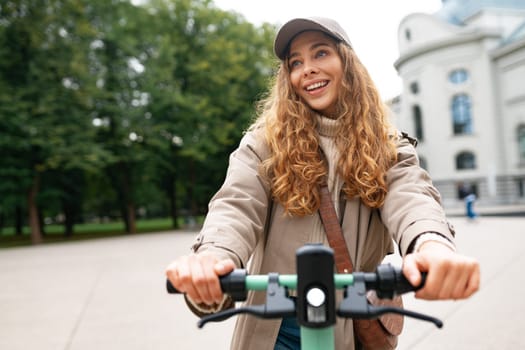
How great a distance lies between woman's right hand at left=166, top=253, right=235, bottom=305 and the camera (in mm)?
1150

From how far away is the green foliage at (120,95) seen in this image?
701 inches

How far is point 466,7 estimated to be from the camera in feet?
121

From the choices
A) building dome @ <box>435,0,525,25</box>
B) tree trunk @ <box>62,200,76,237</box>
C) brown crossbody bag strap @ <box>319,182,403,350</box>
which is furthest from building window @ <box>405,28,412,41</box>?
brown crossbody bag strap @ <box>319,182,403,350</box>

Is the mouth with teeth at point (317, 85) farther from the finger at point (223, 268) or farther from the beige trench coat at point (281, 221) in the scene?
the finger at point (223, 268)

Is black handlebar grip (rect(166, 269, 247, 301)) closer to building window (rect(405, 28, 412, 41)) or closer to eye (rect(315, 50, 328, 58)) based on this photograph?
eye (rect(315, 50, 328, 58))

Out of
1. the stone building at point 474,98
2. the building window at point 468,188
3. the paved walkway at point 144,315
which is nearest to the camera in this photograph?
the paved walkway at point 144,315

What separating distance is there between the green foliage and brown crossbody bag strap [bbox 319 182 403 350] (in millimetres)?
15702

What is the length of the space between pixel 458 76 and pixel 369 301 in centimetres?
3703

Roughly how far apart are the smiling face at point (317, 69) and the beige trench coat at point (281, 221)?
28 centimetres

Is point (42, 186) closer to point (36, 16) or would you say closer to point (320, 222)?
point (36, 16)

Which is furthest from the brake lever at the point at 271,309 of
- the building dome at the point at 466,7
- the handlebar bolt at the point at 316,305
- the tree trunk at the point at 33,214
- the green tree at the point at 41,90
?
the building dome at the point at 466,7

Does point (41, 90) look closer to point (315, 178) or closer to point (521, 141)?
point (315, 178)

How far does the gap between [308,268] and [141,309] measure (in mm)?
5360

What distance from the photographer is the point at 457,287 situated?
1.10 m
